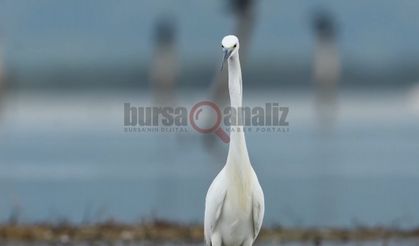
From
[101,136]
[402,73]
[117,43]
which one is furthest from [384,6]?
[101,136]

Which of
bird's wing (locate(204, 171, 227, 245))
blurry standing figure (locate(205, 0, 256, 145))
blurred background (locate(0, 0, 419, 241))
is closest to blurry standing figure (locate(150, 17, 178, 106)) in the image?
blurred background (locate(0, 0, 419, 241))

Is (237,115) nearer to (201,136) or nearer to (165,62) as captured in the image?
(201,136)

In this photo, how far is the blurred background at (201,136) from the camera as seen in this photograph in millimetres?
21234

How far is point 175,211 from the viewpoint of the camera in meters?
20.6

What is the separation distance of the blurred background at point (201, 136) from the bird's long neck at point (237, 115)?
419 centimetres

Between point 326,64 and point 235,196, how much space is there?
2988cm

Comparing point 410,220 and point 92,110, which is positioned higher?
point 92,110

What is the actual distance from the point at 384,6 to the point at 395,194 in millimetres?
102993

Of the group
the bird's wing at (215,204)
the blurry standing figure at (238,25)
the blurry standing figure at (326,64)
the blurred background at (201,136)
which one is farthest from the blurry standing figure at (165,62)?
the bird's wing at (215,204)

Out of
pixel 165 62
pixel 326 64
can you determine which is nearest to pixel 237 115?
pixel 165 62

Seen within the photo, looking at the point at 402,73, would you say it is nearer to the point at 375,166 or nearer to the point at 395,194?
the point at 375,166

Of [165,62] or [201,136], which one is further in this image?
[165,62]

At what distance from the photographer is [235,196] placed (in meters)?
12.5

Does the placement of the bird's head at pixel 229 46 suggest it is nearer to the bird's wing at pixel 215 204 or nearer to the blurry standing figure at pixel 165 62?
the bird's wing at pixel 215 204
